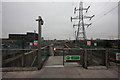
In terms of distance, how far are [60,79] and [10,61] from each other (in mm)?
3656

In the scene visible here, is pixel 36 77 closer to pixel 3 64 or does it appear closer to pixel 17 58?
pixel 17 58

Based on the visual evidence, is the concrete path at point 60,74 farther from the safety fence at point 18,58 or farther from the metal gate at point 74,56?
the metal gate at point 74,56

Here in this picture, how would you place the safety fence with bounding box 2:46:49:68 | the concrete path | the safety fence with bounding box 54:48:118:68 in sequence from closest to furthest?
the concrete path
the safety fence with bounding box 2:46:49:68
the safety fence with bounding box 54:48:118:68

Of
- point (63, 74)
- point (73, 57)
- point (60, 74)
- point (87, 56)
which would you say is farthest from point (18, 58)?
point (87, 56)

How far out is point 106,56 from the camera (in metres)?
3.92

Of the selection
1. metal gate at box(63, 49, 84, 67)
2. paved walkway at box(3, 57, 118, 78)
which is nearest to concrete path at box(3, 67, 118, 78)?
paved walkway at box(3, 57, 118, 78)

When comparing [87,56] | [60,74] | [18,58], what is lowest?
[60,74]

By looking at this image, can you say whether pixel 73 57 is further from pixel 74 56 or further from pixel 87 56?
pixel 87 56

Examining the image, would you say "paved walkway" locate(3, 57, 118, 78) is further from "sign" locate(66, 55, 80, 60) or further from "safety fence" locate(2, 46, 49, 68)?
"sign" locate(66, 55, 80, 60)

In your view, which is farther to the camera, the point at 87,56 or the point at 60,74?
the point at 87,56

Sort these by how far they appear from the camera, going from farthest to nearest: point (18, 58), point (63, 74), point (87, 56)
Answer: point (87, 56) < point (18, 58) < point (63, 74)

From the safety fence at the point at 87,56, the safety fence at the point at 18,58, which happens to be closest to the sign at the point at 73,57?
the safety fence at the point at 87,56

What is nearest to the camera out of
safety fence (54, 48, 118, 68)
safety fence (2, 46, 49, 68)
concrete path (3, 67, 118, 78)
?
concrete path (3, 67, 118, 78)

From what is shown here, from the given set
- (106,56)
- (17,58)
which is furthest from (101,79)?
(17,58)
